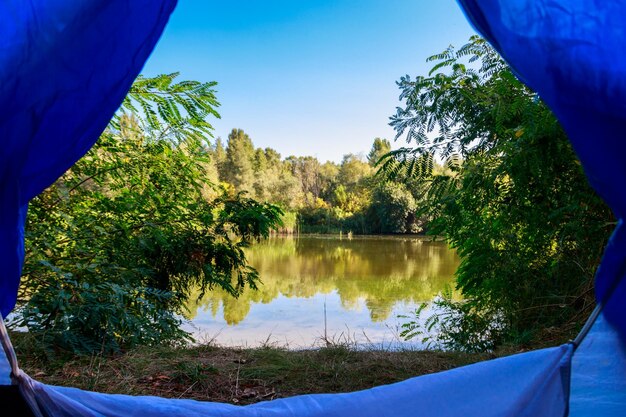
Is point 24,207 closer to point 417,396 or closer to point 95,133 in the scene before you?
point 95,133

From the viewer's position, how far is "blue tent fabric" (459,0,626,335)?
3.17ft

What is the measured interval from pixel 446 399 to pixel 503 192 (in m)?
2.34

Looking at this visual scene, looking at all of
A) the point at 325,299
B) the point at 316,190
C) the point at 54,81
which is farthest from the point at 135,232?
the point at 316,190

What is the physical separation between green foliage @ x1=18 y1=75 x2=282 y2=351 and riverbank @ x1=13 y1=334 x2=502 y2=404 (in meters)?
0.19

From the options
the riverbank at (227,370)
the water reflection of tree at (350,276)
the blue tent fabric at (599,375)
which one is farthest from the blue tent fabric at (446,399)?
the water reflection of tree at (350,276)

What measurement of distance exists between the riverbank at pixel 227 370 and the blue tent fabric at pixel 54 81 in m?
1.21

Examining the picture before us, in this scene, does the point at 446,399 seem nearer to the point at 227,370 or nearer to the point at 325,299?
the point at 227,370

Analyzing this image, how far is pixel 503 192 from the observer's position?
331cm

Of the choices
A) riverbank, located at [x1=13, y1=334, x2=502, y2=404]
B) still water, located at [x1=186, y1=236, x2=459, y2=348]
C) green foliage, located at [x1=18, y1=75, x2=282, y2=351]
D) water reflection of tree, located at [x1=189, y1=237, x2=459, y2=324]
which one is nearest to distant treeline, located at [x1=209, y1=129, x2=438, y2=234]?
water reflection of tree, located at [x1=189, y1=237, x2=459, y2=324]

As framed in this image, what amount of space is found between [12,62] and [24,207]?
34 centimetres

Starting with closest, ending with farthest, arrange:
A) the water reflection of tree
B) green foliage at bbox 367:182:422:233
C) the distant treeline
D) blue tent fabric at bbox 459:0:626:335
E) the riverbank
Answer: blue tent fabric at bbox 459:0:626:335
the riverbank
the water reflection of tree
green foliage at bbox 367:182:422:233
the distant treeline

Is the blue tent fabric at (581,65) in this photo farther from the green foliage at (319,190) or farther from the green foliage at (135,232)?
the green foliage at (319,190)

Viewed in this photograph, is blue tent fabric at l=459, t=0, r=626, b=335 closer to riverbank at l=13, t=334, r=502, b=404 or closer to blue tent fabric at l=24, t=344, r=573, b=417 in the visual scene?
blue tent fabric at l=24, t=344, r=573, b=417

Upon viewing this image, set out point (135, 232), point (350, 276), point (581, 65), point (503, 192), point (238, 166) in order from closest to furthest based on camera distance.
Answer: point (581, 65), point (503, 192), point (135, 232), point (350, 276), point (238, 166)
